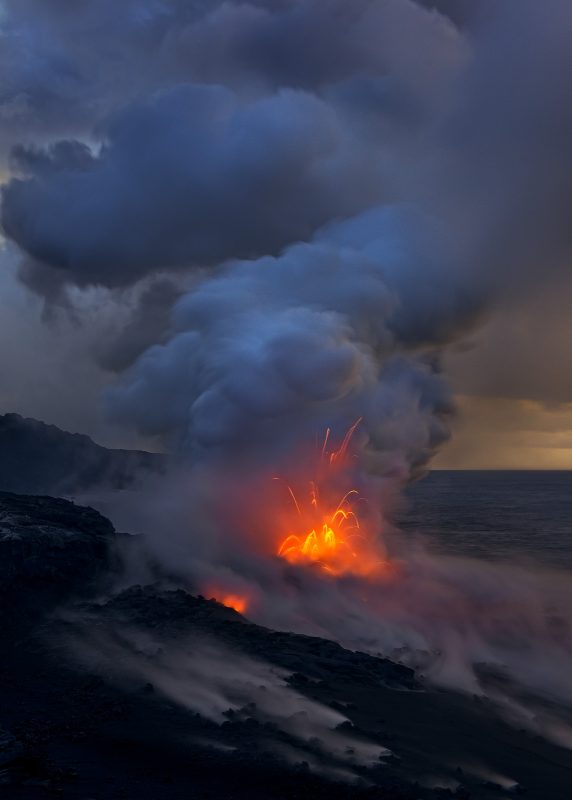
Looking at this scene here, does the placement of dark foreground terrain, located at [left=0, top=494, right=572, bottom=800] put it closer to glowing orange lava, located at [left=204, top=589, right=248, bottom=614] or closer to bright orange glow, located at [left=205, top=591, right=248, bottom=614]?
glowing orange lava, located at [left=204, top=589, right=248, bottom=614]

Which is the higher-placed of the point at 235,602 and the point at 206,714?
the point at 235,602

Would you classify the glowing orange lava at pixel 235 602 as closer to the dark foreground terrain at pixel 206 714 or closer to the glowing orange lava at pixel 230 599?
the glowing orange lava at pixel 230 599

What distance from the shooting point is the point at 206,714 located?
38.0 m

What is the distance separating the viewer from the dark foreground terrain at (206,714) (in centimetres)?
3109

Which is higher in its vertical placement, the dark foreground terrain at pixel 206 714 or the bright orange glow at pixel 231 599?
the bright orange glow at pixel 231 599

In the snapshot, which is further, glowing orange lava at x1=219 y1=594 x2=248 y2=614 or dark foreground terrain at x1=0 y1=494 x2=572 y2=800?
glowing orange lava at x1=219 y1=594 x2=248 y2=614

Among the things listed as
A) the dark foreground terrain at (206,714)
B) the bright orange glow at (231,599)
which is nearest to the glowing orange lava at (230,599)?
the bright orange glow at (231,599)

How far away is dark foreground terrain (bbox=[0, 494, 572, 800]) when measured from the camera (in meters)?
31.1

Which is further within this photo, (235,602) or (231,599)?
(231,599)

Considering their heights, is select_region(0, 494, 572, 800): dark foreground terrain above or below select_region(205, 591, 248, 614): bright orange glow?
below

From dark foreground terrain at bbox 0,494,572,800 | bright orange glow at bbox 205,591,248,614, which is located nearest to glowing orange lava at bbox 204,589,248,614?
bright orange glow at bbox 205,591,248,614

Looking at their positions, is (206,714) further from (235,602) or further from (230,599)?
(230,599)

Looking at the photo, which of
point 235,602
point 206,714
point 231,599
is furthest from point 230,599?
point 206,714

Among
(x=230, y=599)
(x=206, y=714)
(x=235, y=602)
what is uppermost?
(x=230, y=599)
